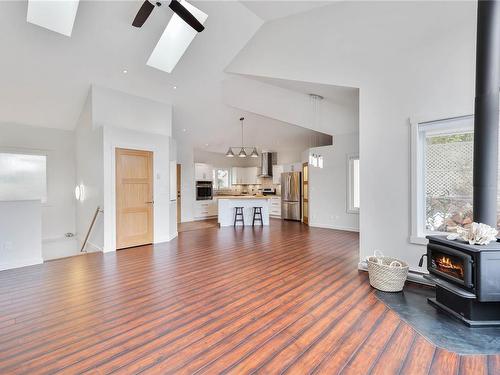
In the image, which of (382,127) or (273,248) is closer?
(382,127)

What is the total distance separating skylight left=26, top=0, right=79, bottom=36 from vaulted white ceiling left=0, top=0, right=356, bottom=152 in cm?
8

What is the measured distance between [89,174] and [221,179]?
5879 mm

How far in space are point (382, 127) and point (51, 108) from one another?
6556 mm

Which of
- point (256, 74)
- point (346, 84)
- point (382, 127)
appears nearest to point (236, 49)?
point (256, 74)

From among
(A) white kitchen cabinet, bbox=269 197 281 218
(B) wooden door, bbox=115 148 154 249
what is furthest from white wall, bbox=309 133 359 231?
(B) wooden door, bbox=115 148 154 249

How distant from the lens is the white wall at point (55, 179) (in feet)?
19.4

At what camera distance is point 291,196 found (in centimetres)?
898

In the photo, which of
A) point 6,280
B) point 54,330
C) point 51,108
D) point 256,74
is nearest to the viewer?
point 54,330

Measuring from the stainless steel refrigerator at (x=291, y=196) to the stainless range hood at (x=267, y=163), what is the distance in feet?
3.96

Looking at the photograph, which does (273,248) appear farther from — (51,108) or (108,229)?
(51,108)

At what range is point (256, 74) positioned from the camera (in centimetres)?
493

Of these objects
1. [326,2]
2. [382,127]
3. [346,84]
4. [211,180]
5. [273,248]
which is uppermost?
[326,2]

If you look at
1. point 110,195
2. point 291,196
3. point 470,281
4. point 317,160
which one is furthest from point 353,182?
point 110,195

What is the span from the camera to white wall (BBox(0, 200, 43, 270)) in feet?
12.7
